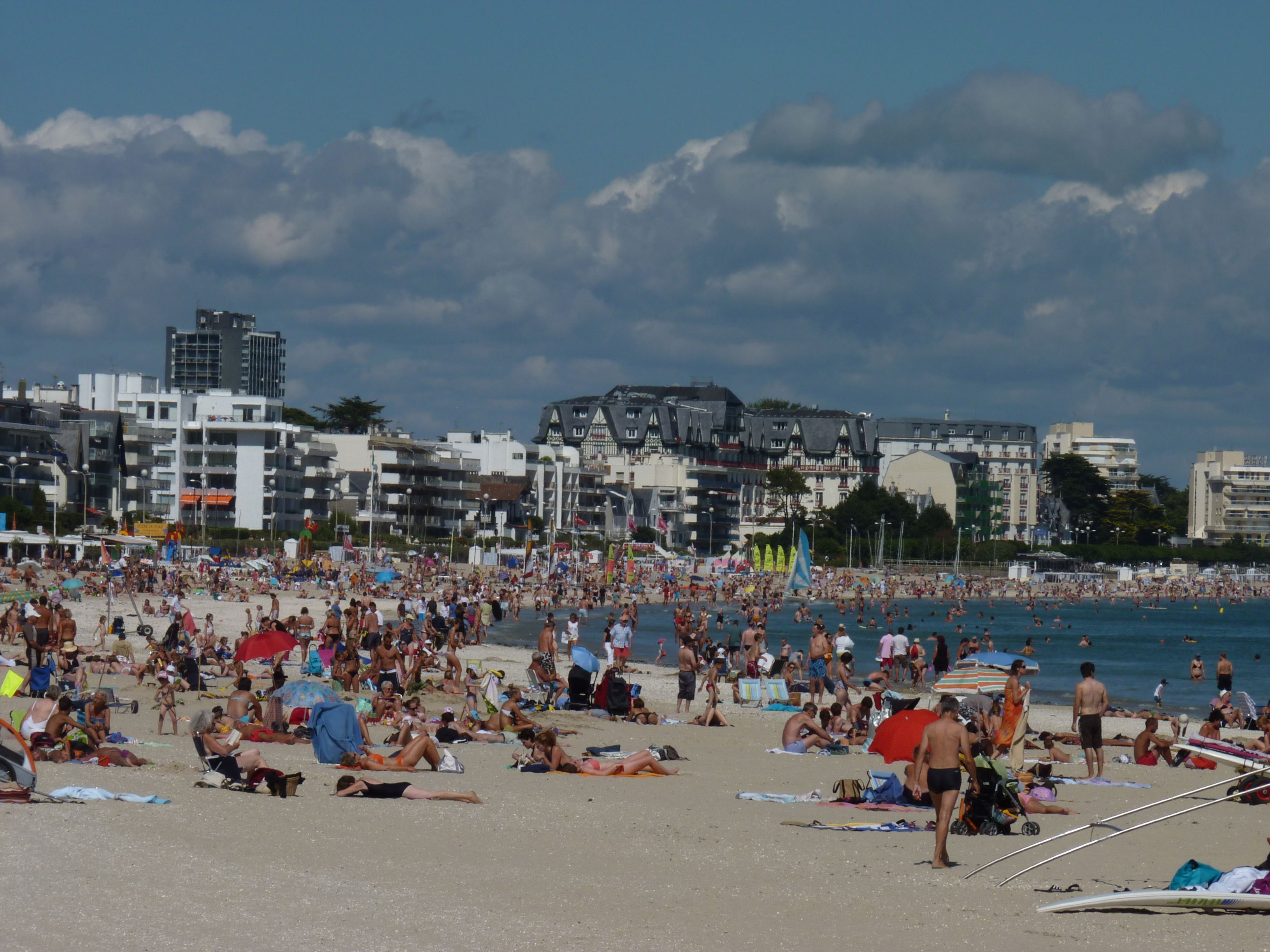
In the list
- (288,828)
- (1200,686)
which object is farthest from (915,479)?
(288,828)

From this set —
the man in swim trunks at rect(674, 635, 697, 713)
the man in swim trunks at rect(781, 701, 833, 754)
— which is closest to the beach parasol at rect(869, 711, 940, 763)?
the man in swim trunks at rect(781, 701, 833, 754)

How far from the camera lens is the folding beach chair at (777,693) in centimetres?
2373

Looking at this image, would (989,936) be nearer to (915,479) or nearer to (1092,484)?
(915,479)

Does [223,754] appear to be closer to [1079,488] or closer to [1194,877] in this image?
[1194,877]

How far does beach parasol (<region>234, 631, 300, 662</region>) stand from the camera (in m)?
20.3

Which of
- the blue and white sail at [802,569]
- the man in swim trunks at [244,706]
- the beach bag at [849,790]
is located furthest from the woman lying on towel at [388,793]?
the blue and white sail at [802,569]

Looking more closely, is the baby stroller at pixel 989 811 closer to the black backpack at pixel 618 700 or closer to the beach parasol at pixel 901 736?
the beach parasol at pixel 901 736

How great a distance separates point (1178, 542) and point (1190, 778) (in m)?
167

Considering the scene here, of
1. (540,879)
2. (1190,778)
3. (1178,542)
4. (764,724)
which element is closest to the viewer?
(540,879)

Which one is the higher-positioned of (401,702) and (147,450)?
(147,450)

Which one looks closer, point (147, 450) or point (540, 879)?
point (540, 879)

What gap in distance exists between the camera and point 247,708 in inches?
643

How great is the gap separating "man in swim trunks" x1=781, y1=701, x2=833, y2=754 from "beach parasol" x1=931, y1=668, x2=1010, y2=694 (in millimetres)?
1577

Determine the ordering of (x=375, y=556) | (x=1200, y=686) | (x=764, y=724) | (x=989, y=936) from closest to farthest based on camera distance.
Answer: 1. (x=989, y=936)
2. (x=764, y=724)
3. (x=1200, y=686)
4. (x=375, y=556)
